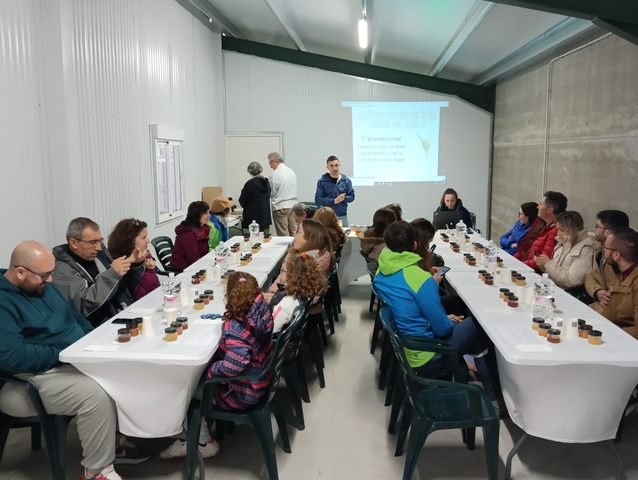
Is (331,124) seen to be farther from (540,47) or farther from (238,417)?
(238,417)

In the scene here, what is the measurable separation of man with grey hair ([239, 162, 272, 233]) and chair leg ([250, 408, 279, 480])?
4.96 metres

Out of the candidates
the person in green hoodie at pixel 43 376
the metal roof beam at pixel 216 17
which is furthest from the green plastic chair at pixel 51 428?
the metal roof beam at pixel 216 17

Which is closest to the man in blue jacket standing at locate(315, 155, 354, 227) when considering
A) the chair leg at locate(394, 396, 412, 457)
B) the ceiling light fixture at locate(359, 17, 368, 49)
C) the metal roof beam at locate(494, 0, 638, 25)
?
the ceiling light fixture at locate(359, 17, 368, 49)

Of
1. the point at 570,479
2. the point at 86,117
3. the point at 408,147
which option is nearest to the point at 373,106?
the point at 408,147

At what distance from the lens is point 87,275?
298cm

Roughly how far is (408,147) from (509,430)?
650cm

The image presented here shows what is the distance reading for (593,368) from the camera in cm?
214

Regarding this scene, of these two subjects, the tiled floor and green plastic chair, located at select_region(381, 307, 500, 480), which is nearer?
green plastic chair, located at select_region(381, 307, 500, 480)

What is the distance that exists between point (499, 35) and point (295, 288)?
4786 mm

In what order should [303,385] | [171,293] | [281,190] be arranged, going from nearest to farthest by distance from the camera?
[171,293]
[303,385]
[281,190]

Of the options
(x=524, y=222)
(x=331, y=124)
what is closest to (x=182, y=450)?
(x=524, y=222)

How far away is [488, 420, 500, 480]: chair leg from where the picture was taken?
7.33ft

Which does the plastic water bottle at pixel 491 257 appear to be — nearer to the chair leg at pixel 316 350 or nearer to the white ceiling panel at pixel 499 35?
the chair leg at pixel 316 350

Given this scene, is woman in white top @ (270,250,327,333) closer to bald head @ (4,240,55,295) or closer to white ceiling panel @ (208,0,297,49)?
bald head @ (4,240,55,295)
